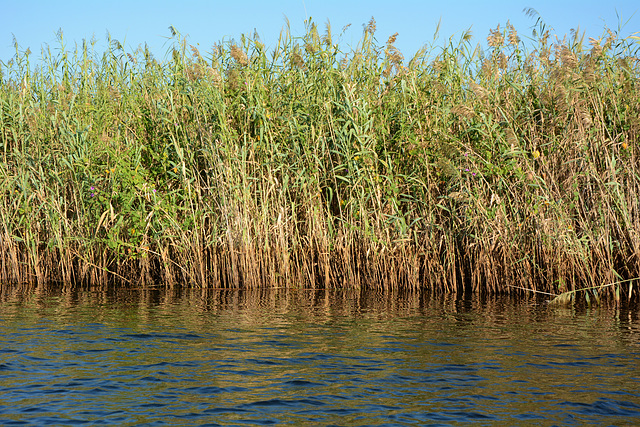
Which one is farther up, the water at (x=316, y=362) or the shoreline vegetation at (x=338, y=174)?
the shoreline vegetation at (x=338, y=174)

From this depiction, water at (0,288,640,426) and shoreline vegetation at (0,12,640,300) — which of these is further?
shoreline vegetation at (0,12,640,300)

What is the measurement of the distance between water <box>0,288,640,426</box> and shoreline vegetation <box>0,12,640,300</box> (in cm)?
64

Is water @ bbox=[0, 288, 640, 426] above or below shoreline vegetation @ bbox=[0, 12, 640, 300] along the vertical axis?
below

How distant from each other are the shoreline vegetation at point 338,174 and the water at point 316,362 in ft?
2.11

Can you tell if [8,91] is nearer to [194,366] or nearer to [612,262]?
[194,366]

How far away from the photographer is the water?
3.98 meters

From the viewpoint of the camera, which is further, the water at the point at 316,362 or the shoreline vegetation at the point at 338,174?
the shoreline vegetation at the point at 338,174

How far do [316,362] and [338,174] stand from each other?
11.1ft

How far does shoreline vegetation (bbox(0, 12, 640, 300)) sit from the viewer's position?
23.9 ft

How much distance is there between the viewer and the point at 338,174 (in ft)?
26.3

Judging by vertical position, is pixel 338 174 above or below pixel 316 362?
above

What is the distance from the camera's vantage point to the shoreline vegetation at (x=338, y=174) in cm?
729

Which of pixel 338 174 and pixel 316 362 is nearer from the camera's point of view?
pixel 316 362

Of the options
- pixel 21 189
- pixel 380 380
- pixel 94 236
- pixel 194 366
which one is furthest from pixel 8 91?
pixel 380 380
